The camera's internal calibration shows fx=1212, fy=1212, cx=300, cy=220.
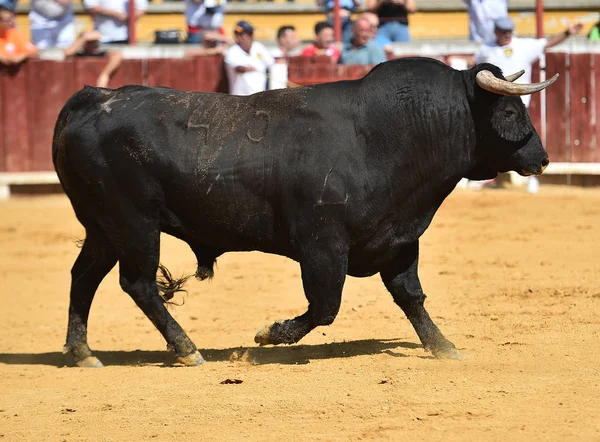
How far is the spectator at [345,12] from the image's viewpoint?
46.4ft

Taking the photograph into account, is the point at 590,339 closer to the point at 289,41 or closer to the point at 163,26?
the point at 289,41

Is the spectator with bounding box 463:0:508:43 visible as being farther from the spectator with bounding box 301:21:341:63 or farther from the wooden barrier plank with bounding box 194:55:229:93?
the wooden barrier plank with bounding box 194:55:229:93

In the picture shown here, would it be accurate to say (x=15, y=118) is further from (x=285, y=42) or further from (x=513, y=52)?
(x=513, y=52)

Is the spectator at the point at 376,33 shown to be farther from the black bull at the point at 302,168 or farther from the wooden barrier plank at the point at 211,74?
the black bull at the point at 302,168

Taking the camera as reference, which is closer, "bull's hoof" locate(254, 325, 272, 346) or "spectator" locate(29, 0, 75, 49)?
"bull's hoof" locate(254, 325, 272, 346)

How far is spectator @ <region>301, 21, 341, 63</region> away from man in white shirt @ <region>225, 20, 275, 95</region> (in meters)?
0.54

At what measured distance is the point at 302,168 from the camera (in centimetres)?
616

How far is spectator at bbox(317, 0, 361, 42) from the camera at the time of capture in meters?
14.1

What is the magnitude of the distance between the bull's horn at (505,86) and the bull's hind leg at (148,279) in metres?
1.88

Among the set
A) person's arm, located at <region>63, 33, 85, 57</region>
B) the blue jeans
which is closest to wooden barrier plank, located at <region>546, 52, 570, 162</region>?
the blue jeans

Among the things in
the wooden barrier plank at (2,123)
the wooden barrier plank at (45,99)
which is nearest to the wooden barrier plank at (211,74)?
the wooden barrier plank at (45,99)

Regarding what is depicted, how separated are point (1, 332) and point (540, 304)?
349 centimetres

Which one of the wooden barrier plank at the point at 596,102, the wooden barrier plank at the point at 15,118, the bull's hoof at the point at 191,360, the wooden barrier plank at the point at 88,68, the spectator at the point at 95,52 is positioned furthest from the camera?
the wooden barrier plank at the point at 15,118

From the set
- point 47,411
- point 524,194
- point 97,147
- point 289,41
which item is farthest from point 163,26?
point 47,411
